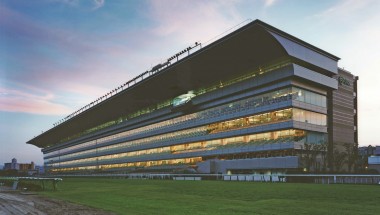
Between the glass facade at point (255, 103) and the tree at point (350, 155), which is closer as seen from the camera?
the glass facade at point (255, 103)

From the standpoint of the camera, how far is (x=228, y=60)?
7325 cm

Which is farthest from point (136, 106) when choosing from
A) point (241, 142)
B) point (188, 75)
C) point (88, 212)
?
point (88, 212)

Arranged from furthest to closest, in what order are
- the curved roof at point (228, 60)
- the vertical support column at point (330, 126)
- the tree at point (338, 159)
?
the vertical support column at point (330, 126) < the tree at point (338, 159) < the curved roof at point (228, 60)

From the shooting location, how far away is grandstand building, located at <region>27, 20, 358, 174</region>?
6631cm

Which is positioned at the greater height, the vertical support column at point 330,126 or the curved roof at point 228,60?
the curved roof at point 228,60

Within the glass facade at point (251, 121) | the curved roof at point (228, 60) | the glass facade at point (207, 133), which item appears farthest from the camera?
the glass facade at point (207, 133)

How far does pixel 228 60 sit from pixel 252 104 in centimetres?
989

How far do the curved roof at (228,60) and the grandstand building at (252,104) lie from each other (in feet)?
0.60

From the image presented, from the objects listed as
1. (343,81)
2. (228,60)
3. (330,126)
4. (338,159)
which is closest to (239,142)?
(228,60)

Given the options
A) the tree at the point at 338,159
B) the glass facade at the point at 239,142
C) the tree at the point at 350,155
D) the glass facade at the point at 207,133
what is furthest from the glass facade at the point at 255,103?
the tree at the point at 338,159

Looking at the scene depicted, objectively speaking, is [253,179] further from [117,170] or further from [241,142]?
[117,170]

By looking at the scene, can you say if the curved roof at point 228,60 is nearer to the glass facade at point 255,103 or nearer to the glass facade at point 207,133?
the glass facade at point 255,103

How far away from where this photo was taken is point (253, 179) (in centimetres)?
5322

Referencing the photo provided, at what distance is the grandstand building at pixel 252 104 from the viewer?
66312mm
